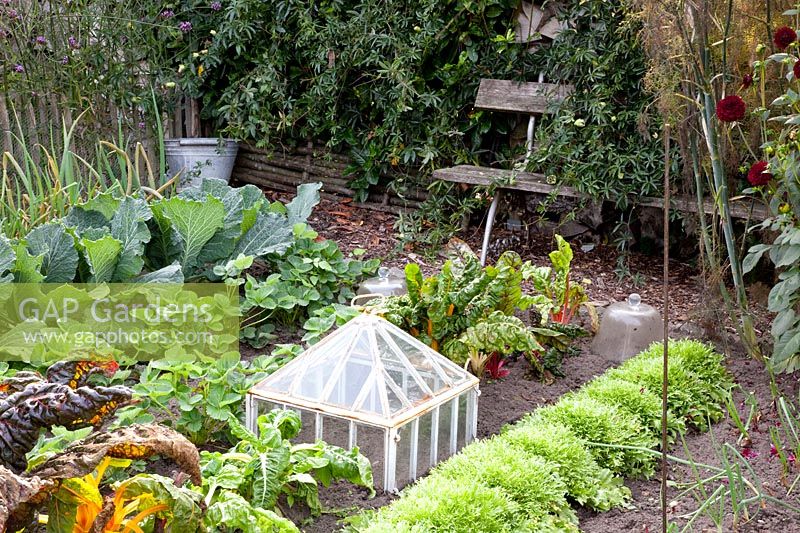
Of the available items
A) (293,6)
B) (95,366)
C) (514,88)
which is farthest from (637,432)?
(293,6)

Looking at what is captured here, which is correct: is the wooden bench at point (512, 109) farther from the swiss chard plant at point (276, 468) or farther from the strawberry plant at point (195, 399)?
the swiss chard plant at point (276, 468)

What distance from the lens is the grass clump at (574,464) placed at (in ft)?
8.82

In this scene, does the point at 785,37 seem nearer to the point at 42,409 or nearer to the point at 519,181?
the point at 519,181

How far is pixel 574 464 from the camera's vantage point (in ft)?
9.01

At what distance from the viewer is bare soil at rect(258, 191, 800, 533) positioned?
102 inches

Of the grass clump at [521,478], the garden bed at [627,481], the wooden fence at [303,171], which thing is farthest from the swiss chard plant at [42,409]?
the wooden fence at [303,171]

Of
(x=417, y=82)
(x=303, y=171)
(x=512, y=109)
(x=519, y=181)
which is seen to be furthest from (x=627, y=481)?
(x=303, y=171)

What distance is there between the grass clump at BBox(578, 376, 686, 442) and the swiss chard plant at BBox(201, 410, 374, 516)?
1156 millimetres

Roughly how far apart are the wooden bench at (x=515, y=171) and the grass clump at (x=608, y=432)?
2341 mm

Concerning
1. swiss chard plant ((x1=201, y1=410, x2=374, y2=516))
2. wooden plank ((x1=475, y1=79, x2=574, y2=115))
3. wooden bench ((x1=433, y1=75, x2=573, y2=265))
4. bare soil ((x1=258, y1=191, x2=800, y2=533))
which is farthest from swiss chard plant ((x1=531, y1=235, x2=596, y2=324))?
wooden plank ((x1=475, y1=79, x2=574, y2=115))

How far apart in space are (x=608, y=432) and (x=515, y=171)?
3.09 metres

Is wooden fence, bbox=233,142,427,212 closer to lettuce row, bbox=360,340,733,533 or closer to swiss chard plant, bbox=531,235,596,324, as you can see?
swiss chard plant, bbox=531,235,596,324

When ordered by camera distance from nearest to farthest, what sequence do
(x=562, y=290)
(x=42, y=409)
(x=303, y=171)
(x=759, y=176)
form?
(x=42, y=409), (x=759, y=176), (x=562, y=290), (x=303, y=171)

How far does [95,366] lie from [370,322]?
93 cm
